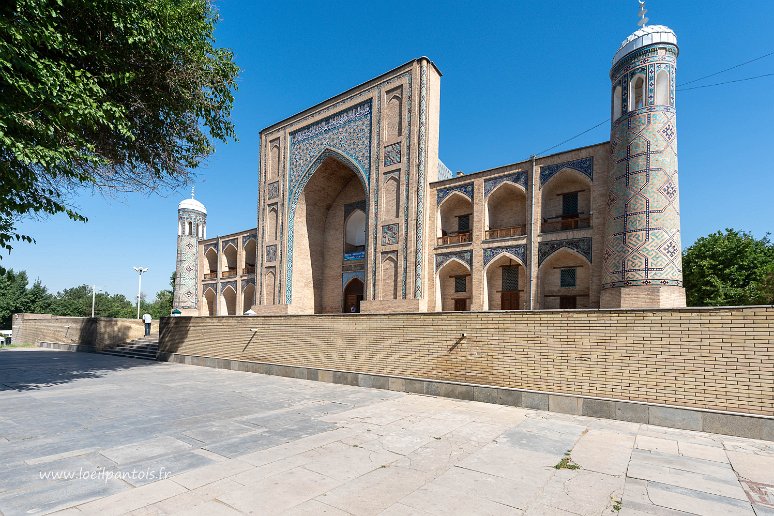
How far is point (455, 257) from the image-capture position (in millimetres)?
15945

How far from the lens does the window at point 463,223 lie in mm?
16661

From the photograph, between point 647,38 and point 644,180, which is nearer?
point 644,180

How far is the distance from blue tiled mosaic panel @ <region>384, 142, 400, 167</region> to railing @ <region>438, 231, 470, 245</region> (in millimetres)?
3663

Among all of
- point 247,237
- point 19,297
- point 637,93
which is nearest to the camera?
point 637,93

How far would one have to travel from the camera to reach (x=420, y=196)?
16.1m

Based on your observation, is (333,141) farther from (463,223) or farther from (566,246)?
(566,246)

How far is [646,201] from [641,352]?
7.36m

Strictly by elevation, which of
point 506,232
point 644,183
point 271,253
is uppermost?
point 644,183

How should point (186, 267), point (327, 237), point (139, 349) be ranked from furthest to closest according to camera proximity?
1. point (186, 267)
2. point (327, 237)
3. point (139, 349)

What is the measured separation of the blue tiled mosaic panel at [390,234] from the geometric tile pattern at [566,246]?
18.0 ft

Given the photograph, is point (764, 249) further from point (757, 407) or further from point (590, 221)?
point (757, 407)

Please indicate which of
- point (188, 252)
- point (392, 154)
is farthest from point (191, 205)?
point (392, 154)

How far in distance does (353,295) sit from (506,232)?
27.9 ft

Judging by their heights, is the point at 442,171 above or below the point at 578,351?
above
